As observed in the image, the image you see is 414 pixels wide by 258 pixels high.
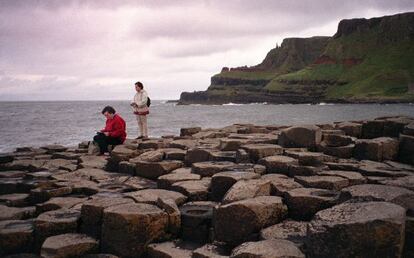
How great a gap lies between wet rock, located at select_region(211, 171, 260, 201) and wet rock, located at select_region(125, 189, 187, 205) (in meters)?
0.50

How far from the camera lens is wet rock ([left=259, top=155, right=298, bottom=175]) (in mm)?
6761

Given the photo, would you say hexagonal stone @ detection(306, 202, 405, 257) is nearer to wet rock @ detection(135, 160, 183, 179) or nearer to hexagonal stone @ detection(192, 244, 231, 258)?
hexagonal stone @ detection(192, 244, 231, 258)

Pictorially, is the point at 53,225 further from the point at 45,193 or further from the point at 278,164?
the point at 278,164

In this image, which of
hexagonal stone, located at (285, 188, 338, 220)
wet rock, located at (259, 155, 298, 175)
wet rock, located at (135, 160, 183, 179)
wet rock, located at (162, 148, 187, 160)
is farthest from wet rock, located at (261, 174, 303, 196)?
wet rock, located at (162, 148, 187, 160)

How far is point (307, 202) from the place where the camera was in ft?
16.6

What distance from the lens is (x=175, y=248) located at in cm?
498

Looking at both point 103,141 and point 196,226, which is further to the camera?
point 103,141

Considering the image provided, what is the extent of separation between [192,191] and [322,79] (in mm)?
144476

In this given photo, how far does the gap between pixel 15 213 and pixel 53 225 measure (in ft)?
3.61

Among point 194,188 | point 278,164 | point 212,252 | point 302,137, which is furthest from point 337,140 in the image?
point 212,252

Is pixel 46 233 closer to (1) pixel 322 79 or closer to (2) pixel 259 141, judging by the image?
(2) pixel 259 141

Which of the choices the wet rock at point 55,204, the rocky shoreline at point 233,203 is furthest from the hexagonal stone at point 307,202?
the wet rock at point 55,204

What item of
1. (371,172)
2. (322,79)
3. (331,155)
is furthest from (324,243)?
(322,79)

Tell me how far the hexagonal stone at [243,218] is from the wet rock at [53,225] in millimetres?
2128
